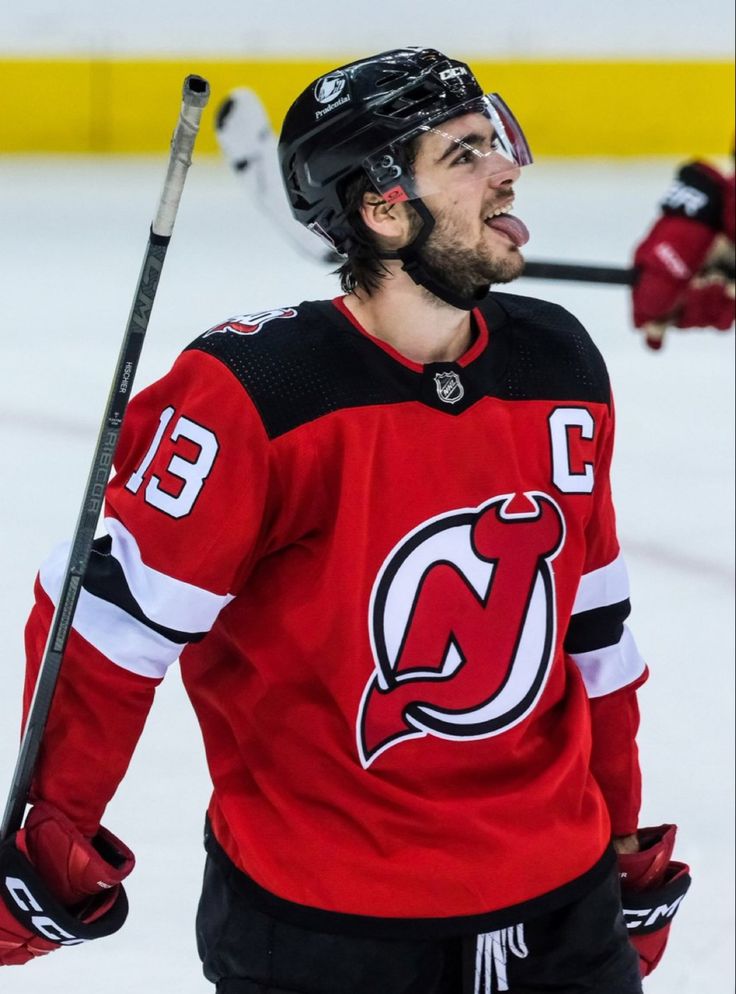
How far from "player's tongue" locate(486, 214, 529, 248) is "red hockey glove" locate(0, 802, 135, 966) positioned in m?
0.56

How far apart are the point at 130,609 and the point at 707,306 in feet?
6.32

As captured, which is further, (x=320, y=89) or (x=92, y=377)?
(x=92, y=377)

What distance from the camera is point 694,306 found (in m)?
3.08

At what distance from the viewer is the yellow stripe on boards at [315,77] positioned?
6.39m

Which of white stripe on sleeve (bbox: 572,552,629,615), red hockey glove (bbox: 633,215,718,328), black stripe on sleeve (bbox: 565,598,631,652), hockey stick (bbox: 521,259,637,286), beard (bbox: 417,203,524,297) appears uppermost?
beard (bbox: 417,203,524,297)

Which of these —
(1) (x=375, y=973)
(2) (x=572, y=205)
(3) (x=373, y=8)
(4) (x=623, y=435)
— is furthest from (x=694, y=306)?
(3) (x=373, y=8)

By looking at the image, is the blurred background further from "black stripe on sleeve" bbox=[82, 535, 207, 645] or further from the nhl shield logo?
the nhl shield logo

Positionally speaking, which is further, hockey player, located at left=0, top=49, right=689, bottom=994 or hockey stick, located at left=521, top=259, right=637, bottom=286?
hockey stick, located at left=521, top=259, right=637, bottom=286

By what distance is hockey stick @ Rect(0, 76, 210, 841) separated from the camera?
1352 millimetres

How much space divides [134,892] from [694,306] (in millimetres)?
1449

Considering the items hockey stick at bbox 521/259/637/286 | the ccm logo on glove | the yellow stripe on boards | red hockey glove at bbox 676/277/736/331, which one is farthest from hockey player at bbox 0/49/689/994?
the yellow stripe on boards

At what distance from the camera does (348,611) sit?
1343 millimetres

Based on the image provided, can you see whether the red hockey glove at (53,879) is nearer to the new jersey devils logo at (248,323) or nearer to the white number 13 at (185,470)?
the white number 13 at (185,470)

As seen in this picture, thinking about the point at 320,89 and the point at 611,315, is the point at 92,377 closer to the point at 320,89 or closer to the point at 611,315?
the point at 611,315
